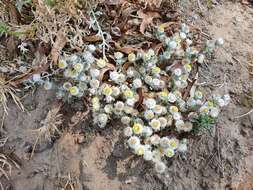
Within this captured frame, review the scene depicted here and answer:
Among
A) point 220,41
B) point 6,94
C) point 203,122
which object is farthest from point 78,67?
point 220,41

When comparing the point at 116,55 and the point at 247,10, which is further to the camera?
the point at 247,10

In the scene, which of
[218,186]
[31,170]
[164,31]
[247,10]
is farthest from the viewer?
[247,10]

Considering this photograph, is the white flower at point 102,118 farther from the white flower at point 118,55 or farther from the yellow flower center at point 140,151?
the white flower at point 118,55

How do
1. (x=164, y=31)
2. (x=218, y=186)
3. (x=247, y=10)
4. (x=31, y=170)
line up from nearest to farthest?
(x=218, y=186)
(x=31, y=170)
(x=164, y=31)
(x=247, y=10)

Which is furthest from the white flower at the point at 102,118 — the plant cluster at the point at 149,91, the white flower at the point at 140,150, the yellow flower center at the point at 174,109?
the yellow flower center at the point at 174,109

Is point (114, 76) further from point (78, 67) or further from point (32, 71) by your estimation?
point (32, 71)

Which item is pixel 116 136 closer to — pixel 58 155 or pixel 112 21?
pixel 58 155

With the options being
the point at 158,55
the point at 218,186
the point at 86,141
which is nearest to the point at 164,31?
the point at 158,55

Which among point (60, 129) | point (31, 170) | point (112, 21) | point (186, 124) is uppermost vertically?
point (112, 21)
